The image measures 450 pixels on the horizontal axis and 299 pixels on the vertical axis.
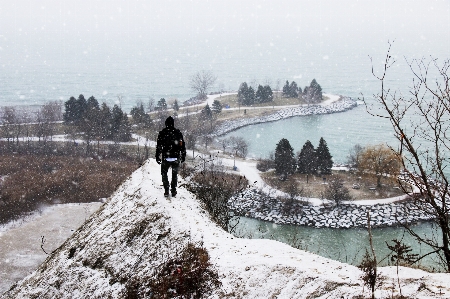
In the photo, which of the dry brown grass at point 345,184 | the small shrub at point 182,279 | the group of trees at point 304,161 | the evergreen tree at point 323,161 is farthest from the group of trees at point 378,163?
the small shrub at point 182,279

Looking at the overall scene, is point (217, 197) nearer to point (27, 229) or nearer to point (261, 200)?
point (27, 229)

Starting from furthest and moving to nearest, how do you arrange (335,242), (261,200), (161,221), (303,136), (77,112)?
(303,136), (77,112), (261,200), (335,242), (161,221)

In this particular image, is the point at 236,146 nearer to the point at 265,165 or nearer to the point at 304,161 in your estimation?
the point at 265,165

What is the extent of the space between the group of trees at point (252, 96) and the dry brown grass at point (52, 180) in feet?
173

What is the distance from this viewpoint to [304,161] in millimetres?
55031

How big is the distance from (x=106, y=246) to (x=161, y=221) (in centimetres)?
173

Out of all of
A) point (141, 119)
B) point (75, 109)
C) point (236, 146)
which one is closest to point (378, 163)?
point (236, 146)

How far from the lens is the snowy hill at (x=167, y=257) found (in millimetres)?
6434

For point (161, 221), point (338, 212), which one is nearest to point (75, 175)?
point (338, 212)

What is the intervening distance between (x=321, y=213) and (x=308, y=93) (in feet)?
222

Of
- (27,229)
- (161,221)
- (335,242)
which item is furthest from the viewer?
(335,242)

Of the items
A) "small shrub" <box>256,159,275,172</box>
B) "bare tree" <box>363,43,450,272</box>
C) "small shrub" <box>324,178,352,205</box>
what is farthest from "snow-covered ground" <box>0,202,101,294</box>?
"small shrub" <box>256,159,275,172</box>

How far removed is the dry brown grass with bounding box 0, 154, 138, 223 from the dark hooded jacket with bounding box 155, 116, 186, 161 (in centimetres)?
3606

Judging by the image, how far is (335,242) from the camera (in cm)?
3644
